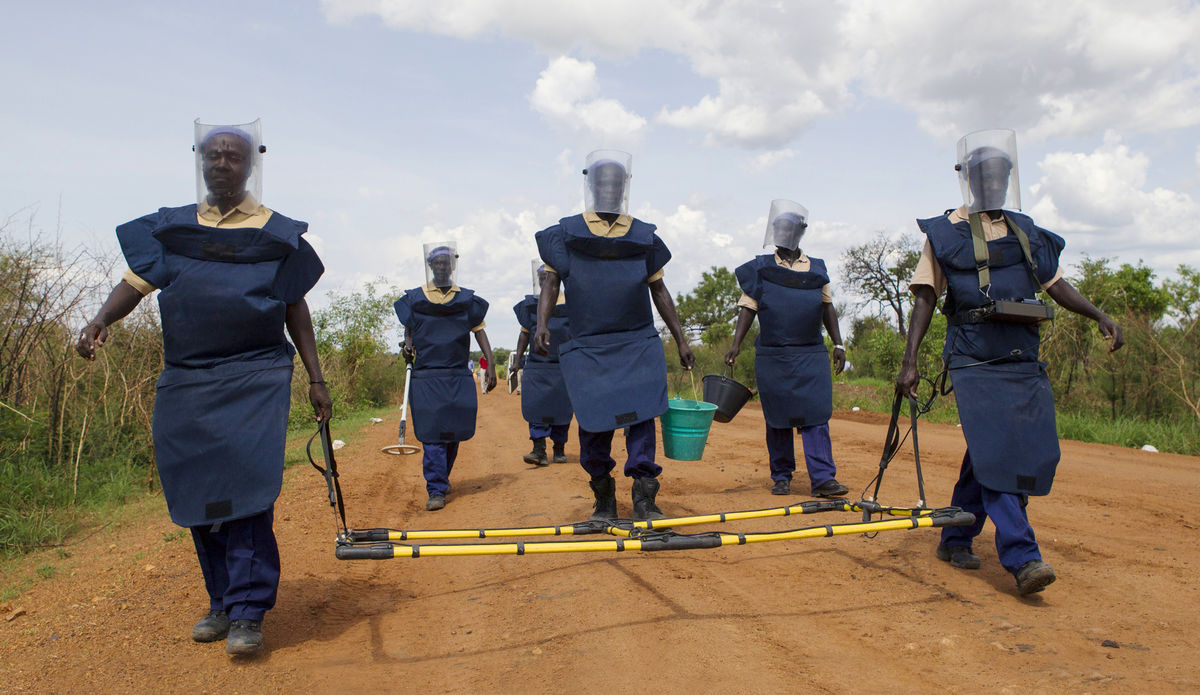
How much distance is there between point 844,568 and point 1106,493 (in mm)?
3540

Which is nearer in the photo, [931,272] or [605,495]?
[931,272]

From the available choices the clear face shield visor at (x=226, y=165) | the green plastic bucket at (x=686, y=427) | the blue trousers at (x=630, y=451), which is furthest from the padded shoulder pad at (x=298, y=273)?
the green plastic bucket at (x=686, y=427)

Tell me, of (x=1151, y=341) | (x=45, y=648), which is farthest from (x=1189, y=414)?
(x=45, y=648)

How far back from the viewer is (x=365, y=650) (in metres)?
3.75

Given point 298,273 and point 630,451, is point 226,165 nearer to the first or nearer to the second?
point 298,273

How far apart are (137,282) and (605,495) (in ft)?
9.72

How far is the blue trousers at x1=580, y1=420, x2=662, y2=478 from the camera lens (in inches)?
203

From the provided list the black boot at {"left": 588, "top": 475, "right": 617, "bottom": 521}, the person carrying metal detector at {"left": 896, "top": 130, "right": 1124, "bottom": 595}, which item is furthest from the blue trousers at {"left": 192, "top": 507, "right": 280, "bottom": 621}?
the person carrying metal detector at {"left": 896, "top": 130, "right": 1124, "bottom": 595}

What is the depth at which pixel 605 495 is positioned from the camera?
539 centimetres

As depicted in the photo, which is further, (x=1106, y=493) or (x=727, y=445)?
(x=727, y=445)

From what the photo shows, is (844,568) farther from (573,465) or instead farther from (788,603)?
(573,465)

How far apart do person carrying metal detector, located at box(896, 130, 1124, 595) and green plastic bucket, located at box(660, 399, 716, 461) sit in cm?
138

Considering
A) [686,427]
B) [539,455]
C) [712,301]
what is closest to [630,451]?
[686,427]

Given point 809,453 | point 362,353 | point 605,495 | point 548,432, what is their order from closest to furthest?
point 605,495 < point 809,453 < point 548,432 < point 362,353
